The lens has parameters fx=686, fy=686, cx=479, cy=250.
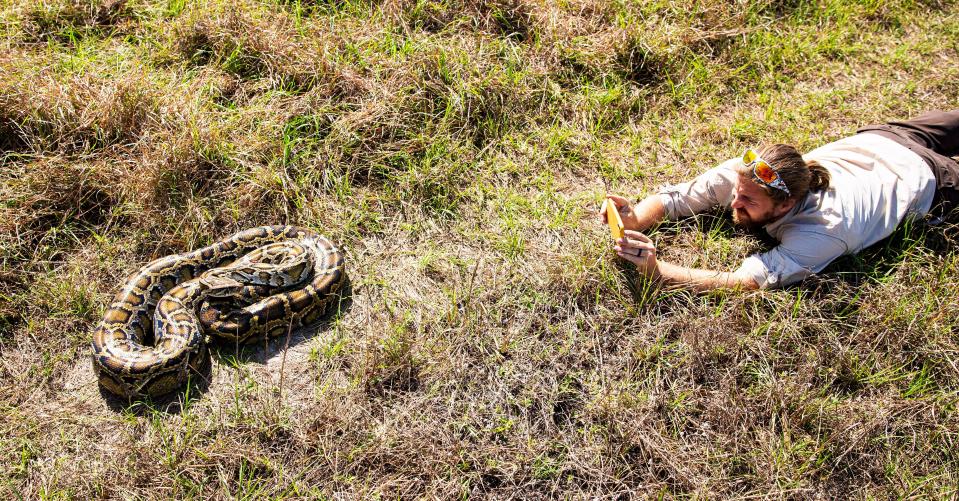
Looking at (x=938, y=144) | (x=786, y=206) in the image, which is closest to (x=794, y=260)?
(x=786, y=206)

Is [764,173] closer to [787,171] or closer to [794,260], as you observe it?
[787,171]

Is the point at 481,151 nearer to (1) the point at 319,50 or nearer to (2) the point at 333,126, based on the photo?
(2) the point at 333,126

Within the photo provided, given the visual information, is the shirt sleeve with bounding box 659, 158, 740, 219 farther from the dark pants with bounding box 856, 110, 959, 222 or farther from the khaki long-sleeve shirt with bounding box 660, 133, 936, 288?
the dark pants with bounding box 856, 110, 959, 222

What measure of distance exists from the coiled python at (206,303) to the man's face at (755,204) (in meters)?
2.95

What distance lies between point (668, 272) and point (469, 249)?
150cm

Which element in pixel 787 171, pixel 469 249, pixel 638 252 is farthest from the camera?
pixel 469 249

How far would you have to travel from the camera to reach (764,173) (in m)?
4.77

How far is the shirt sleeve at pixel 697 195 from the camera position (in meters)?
5.32

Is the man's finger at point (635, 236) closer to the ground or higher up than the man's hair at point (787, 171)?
closer to the ground

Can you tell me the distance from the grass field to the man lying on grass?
0.19 metres

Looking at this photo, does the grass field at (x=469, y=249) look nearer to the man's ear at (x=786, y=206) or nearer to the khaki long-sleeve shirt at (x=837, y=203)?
the khaki long-sleeve shirt at (x=837, y=203)

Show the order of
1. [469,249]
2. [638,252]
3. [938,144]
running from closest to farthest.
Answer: [638,252] < [469,249] < [938,144]

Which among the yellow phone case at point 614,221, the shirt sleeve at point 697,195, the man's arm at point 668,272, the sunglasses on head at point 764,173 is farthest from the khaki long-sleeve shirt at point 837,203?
the yellow phone case at point 614,221

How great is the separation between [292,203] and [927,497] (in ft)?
15.8
